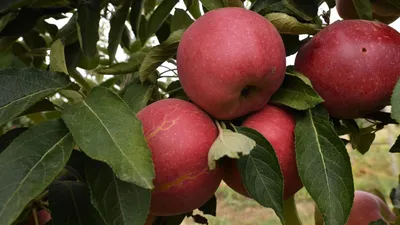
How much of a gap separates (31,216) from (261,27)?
0.62 meters

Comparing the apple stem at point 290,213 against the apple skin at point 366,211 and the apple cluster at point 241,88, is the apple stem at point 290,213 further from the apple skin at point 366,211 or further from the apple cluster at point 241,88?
the apple cluster at point 241,88

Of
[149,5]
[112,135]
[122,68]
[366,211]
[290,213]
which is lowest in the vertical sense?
[366,211]

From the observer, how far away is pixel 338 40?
2.26ft

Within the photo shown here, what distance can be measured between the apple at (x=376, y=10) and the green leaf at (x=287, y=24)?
0.20 meters

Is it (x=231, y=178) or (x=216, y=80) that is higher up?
(x=216, y=80)

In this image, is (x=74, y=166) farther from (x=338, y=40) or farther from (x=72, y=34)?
(x=72, y=34)

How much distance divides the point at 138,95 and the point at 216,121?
0.14 m

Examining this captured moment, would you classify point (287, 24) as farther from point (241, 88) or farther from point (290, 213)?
point (290, 213)

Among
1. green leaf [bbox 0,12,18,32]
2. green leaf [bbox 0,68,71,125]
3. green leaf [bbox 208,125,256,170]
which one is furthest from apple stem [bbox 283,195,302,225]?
green leaf [bbox 0,12,18,32]

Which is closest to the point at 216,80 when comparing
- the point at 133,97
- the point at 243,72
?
the point at 243,72

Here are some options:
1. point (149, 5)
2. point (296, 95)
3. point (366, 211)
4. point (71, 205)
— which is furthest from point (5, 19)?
point (366, 211)

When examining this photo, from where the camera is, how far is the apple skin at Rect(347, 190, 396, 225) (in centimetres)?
121

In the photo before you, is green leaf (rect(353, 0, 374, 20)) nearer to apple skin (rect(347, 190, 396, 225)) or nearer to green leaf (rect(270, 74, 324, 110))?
green leaf (rect(270, 74, 324, 110))

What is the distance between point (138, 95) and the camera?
0.76 metres
